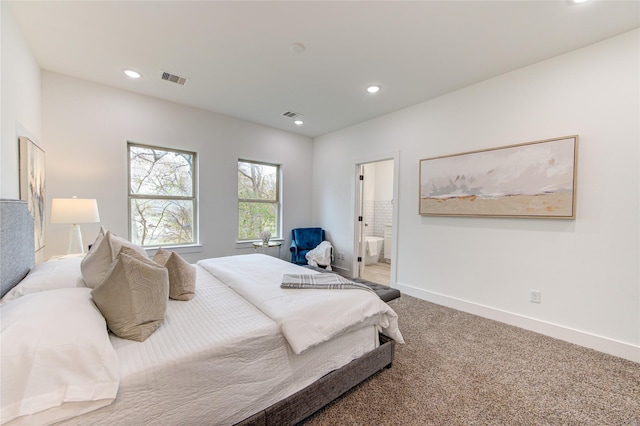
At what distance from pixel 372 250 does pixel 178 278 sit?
4622 millimetres

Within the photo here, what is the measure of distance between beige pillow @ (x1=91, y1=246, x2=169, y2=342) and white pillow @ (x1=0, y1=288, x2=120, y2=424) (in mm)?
147

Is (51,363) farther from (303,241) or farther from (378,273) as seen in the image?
(378,273)

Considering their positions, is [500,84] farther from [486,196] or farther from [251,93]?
[251,93]

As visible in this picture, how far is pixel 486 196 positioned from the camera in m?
2.95

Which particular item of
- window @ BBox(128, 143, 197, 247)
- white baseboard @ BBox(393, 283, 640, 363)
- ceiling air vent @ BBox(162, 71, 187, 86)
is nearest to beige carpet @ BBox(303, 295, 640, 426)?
white baseboard @ BBox(393, 283, 640, 363)

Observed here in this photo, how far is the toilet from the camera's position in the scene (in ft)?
19.0

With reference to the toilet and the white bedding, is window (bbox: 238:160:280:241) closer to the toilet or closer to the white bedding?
the toilet

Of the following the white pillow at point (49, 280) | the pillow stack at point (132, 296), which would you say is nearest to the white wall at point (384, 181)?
the pillow stack at point (132, 296)

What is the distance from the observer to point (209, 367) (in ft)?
3.83

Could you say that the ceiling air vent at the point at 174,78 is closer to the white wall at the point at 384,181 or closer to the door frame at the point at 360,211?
the door frame at the point at 360,211

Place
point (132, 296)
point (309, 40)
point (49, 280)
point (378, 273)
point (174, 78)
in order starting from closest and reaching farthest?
point (132, 296), point (49, 280), point (309, 40), point (174, 78), point (378, 273)

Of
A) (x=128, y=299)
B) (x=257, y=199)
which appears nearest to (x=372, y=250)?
(x=257, y=199)

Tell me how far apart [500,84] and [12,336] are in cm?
413

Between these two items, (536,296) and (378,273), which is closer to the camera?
(536,296)
